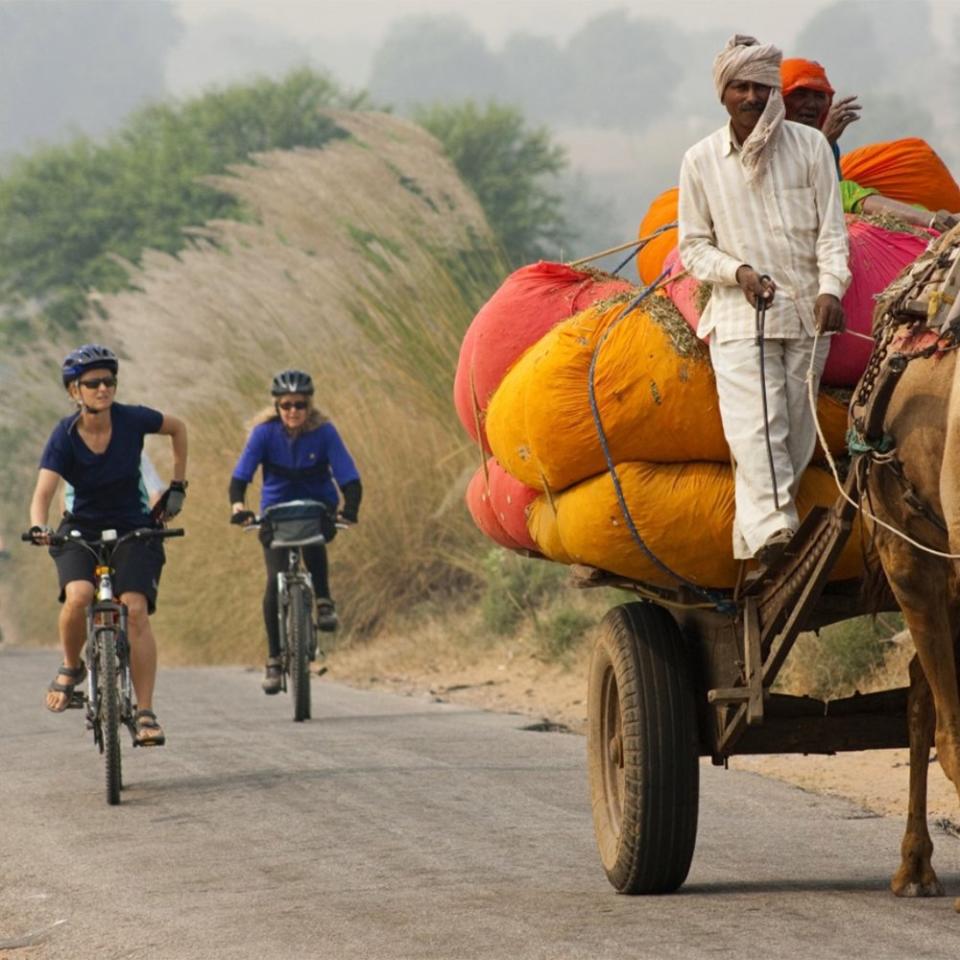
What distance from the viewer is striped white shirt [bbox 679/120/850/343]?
7.30m

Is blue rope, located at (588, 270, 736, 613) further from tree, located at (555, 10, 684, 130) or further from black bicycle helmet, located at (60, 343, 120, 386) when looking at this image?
tree, located at (555, 10, 684, 130)

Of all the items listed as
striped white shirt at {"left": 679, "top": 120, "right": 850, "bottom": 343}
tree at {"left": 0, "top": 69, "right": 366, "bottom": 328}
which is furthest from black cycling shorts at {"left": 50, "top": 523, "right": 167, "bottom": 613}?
tree at {"left": 0, "top": 69, "right": 366, "bottom": 328}

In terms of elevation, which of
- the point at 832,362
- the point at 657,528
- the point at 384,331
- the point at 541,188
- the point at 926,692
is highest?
the point at 541,188

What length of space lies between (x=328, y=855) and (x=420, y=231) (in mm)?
12455

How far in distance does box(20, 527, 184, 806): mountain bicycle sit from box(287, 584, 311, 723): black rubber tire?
3061 millimetres

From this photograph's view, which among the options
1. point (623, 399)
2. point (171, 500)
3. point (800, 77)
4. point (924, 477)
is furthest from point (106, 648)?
point (924, 477)

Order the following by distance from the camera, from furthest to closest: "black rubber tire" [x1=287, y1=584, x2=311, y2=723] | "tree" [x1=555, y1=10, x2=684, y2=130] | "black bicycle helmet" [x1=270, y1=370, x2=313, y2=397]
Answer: "tree" [x1=555, y1=10, x2=684, y2=130] < "black bicycle helmet" [x1=270, y1=370, x2=313, y2=397] < "black rubber tire" [x1=287, y1=584, x2=311, y2=723]

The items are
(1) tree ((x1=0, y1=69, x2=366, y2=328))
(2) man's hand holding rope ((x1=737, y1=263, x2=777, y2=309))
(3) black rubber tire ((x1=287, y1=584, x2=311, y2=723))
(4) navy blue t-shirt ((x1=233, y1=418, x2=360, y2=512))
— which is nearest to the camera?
Answer: (2) man's hand holding rope ((x1=737, y1=263, x2=777, y2=309))

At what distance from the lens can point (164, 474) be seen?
890 inches

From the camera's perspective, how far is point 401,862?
28.4 feet

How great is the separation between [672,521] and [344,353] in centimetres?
1370

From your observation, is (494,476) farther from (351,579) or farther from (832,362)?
(351,579)

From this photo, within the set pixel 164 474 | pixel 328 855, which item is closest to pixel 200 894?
pixel 328 855

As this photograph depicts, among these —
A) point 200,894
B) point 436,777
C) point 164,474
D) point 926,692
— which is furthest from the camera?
point 164,474
